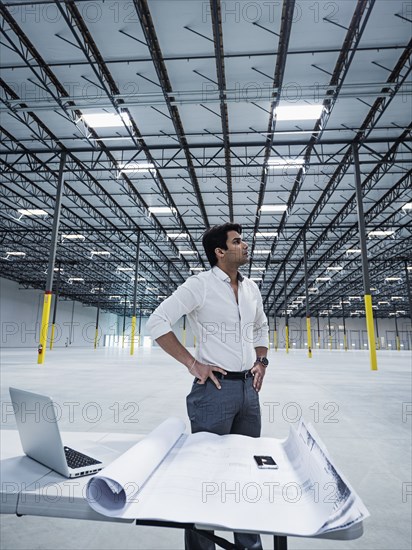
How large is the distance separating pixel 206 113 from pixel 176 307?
12.0 metres

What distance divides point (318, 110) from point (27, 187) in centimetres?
1535

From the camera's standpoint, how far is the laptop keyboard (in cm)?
130

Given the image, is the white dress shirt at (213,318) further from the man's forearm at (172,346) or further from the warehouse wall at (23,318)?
the warehouse wall at (23,318)

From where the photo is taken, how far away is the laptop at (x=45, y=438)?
118cm

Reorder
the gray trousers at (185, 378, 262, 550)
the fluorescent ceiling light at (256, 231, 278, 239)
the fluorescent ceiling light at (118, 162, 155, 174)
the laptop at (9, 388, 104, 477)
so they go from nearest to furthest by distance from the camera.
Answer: the laptop at (9, 388, 104, 477) → the gray trousers at (185, 378, 262, 550) → the fluorescent ceiling light at (118, 162, 155, 174) → the fluorescent ceiling light at (256, 231, 278, 239)

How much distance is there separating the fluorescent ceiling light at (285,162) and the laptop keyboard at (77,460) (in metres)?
13.5

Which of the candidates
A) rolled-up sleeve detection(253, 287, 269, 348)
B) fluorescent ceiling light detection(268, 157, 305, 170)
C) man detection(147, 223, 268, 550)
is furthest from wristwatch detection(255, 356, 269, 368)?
fluorescent ceiling light detection(268, 157, 305, 170)

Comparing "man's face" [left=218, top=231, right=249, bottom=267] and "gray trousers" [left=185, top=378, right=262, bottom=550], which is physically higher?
"man's face" [left=218, top=231, right=249, bottom=267]

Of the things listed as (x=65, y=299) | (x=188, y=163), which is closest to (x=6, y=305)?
(x=65, y=299)

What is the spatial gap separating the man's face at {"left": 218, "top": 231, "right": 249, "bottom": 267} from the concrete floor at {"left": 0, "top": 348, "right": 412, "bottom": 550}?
1.60 meters

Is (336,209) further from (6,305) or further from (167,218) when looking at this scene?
(6,305)

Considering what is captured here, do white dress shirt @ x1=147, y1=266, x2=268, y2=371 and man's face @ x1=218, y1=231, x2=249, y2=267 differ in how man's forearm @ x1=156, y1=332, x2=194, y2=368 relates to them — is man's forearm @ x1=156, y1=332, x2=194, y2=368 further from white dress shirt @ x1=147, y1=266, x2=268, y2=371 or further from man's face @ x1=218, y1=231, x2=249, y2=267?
man's face @ x1=218, y1=231, x2=249, y2=267

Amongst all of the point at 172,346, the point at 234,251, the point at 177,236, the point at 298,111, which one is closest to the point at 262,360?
the point at 172,346

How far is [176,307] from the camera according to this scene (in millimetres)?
1921
